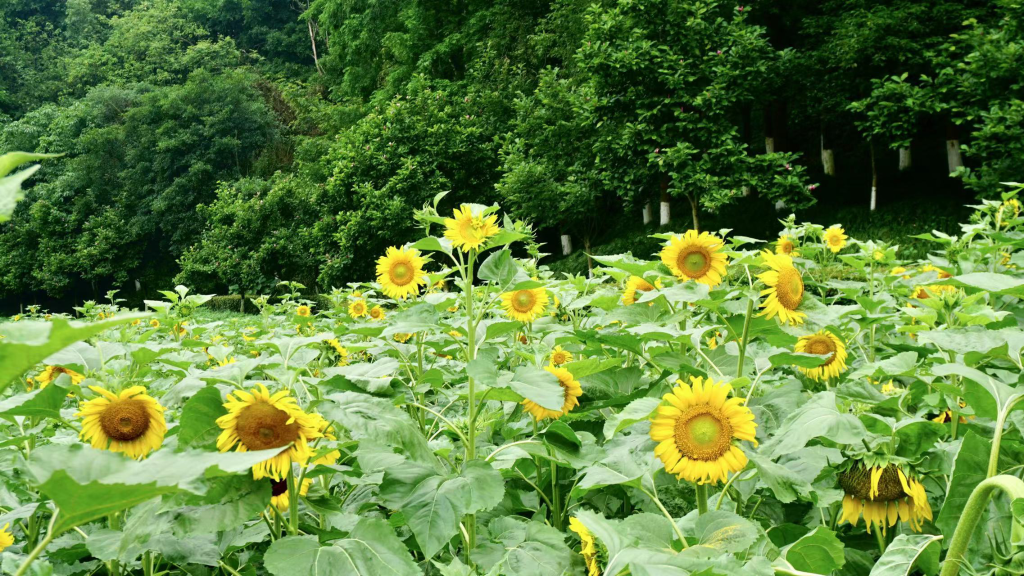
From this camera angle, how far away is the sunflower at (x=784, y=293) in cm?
155

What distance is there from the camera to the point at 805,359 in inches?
52.7

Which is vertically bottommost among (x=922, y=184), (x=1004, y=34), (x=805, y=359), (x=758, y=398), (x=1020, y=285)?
(x=922, y=184)

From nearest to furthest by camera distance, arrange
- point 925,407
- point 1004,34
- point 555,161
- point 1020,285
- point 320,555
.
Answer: point 320,555 → point 1020,285 → point 925,407 → point 1004,34 → point 555,161

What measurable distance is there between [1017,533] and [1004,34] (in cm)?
1161

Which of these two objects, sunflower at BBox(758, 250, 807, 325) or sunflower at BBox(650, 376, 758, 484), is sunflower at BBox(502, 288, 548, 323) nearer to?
sunflower at BBox(758, 250, 807, 325)

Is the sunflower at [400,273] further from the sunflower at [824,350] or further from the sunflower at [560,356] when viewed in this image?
the sunflower at [824,350]

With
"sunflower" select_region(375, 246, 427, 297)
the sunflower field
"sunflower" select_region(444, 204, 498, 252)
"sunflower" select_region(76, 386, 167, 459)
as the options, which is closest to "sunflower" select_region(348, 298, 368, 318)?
"sunflower" select_region(375, 246, 427, 297)

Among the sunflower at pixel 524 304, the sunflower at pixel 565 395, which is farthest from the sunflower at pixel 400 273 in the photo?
the sunflower at pixel 565 395

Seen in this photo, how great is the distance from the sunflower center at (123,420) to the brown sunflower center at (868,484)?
1186 mm

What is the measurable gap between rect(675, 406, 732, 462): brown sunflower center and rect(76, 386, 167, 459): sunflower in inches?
35.0

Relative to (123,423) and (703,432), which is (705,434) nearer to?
(703,432)

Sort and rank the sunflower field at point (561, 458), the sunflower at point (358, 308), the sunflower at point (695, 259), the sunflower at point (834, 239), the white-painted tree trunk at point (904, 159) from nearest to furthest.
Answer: the sunflower field at point (561, 458), the sunflower at point (695, 259), the sunflower at point (834, 239), the sunflower at point (358, 308), the white-painted tree trunk at point (904, 159)

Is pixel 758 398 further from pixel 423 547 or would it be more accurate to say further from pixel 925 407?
pixel 423 547

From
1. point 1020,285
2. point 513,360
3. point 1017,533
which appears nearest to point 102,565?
point 513,360
